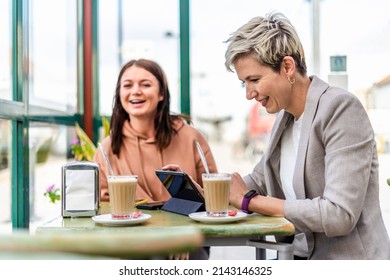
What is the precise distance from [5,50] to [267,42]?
79 centimetres

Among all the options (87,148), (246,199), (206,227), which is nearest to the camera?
(206,227)

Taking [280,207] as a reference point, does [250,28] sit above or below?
above

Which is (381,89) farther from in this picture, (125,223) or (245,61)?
(125,223)

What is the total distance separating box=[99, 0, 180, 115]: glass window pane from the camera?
2.70 m

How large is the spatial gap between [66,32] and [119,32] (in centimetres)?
33

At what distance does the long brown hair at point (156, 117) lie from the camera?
1.75 meters

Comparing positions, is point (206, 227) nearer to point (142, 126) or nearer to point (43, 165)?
point (142, 126)

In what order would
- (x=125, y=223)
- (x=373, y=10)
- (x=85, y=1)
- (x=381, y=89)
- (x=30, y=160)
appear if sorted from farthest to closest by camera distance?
(x=85, y=1), (x=30, y=160), (x=381, y=89), (x=373, y=10), (x=125, y=223)

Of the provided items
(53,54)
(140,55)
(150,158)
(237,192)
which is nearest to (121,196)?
(237,192)

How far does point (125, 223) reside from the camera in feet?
3.60

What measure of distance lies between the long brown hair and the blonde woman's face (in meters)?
0.50

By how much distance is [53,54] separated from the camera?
92.4 inches

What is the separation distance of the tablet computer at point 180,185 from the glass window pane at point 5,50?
58 centimetres

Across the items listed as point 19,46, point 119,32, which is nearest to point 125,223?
point 19,46
